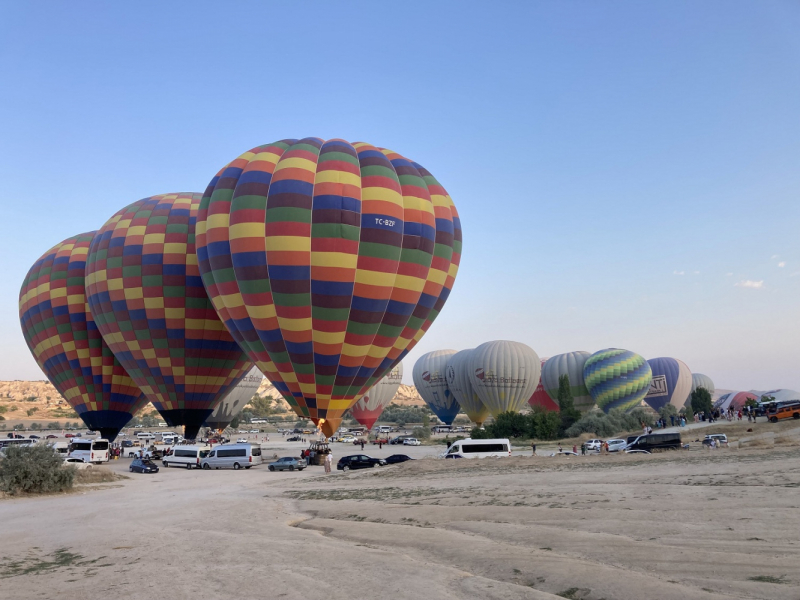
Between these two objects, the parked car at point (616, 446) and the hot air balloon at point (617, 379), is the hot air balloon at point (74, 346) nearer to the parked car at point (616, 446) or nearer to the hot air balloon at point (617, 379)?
the parked car at point (616, 446)

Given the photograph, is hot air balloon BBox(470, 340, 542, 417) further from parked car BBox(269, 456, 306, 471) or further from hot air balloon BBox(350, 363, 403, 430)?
parked car BBox(269, 456, 306, 471)

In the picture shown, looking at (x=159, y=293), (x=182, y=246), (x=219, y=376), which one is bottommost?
(x=219, y=376)

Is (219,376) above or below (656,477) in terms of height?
above

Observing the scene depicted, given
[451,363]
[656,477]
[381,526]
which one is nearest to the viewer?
[381,526]

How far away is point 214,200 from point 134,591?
2237cm

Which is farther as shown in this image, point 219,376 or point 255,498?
point 219,376

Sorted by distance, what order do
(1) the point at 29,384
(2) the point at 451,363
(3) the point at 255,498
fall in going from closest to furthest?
1. (3) the point at 255,498
2. (2) the point at 451,363
3. (1) the point at 29,384

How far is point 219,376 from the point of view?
3634 cm

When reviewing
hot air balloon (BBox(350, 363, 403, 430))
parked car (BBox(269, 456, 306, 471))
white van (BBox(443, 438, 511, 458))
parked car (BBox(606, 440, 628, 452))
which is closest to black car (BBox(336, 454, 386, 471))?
parked car (BBox(269, 456, 306, 471))

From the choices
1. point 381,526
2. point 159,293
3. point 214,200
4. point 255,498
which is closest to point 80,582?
point 381,526

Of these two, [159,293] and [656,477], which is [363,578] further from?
[159,293]

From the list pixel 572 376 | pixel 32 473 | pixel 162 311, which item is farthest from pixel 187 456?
pixel 572 376

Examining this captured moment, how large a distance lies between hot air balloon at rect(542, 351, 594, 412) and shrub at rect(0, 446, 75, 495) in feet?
190

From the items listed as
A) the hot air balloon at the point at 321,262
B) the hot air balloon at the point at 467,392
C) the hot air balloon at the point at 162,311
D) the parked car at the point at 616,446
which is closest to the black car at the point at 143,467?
the hot air balloon at the point at 162,311
